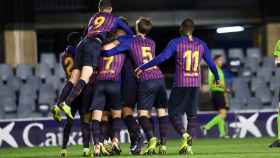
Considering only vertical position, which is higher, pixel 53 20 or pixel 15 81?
pixel 53 20

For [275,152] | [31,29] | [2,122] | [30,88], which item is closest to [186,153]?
[275,152]

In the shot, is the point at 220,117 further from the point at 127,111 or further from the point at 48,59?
the point at 127,111

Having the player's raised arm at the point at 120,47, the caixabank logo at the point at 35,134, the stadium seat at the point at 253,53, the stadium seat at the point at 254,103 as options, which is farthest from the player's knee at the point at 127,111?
the stadium seat at the point at 253,53

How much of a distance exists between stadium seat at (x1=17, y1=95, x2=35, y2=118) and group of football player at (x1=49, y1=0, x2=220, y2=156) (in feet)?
27.3

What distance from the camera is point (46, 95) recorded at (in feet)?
75.2

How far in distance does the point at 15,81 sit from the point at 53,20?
10.0 feet

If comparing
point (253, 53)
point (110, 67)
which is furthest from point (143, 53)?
point (253, 53)

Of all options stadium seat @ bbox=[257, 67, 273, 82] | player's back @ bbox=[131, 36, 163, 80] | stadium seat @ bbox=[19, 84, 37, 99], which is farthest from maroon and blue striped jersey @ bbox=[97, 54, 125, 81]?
stadium seat @ bbox=[257, 67, 273, 82]

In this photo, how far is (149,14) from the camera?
26359mm

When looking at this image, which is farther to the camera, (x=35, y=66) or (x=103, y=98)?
(x=35, y=66)

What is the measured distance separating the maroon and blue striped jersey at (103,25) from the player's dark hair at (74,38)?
83cm

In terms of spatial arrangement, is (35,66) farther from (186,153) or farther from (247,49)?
(186,153)

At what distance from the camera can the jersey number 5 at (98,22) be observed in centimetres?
1351

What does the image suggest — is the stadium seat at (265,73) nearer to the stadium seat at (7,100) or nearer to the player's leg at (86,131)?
the stadium seat at (7,100)
